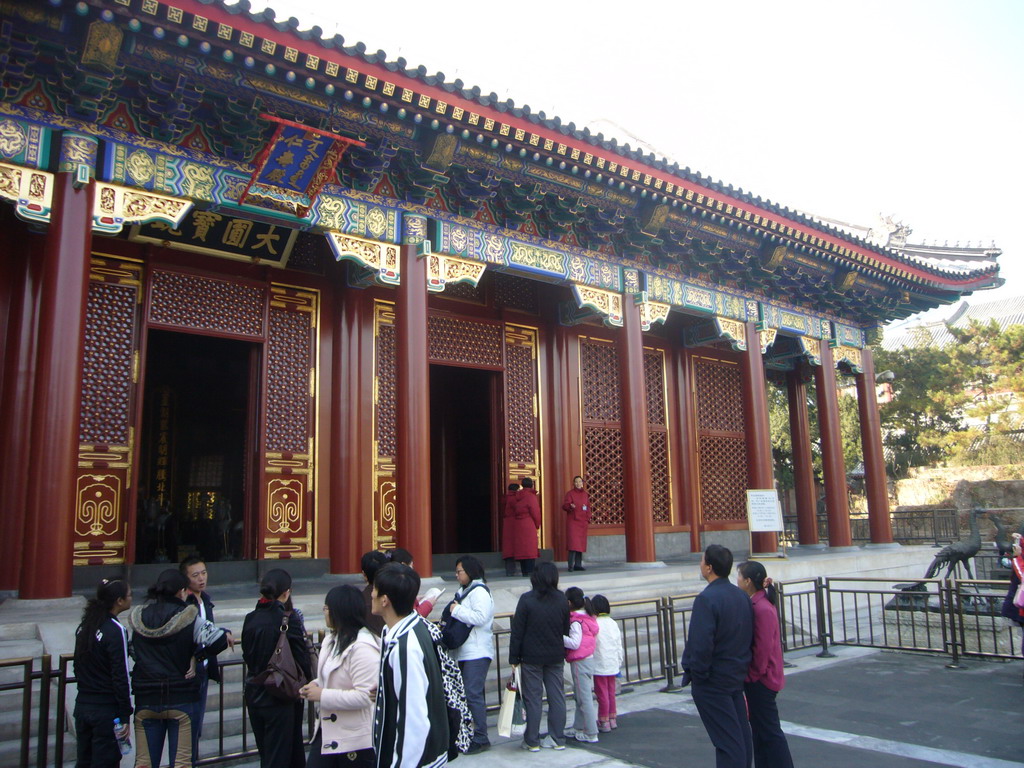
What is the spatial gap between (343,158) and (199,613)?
529cm

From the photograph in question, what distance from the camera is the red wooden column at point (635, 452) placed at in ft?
33.1

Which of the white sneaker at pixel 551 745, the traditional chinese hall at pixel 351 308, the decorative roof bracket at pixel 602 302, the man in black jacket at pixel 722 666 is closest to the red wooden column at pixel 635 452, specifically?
the traditional chinese hall at pixel 351 308

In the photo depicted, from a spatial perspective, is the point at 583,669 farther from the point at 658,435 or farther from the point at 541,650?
the point at 658,435

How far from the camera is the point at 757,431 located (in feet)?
39.3

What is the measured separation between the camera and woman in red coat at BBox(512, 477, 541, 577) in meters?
9.71

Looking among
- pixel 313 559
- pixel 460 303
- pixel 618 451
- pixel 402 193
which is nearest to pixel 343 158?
pixel 402 193

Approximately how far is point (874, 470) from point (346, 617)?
42.8ft

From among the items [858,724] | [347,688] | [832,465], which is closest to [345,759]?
[347,688]

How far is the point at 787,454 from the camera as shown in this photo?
2462cm

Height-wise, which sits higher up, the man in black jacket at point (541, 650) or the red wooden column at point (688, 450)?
the red wooden column at point (688, 450)

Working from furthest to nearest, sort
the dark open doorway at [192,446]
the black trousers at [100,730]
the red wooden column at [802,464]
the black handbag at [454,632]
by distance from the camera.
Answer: the red wooden column at [802,464] → the dark open doorway at [192,446] → the black handbag at [454,632] → the black trousers at [100,730]

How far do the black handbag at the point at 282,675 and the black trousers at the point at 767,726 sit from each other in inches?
91.0

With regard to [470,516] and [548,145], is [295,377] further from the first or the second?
[470,516]

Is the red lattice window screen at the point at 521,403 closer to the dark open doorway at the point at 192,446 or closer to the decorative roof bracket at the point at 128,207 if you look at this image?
the dark open doorway at the point at 192,446
